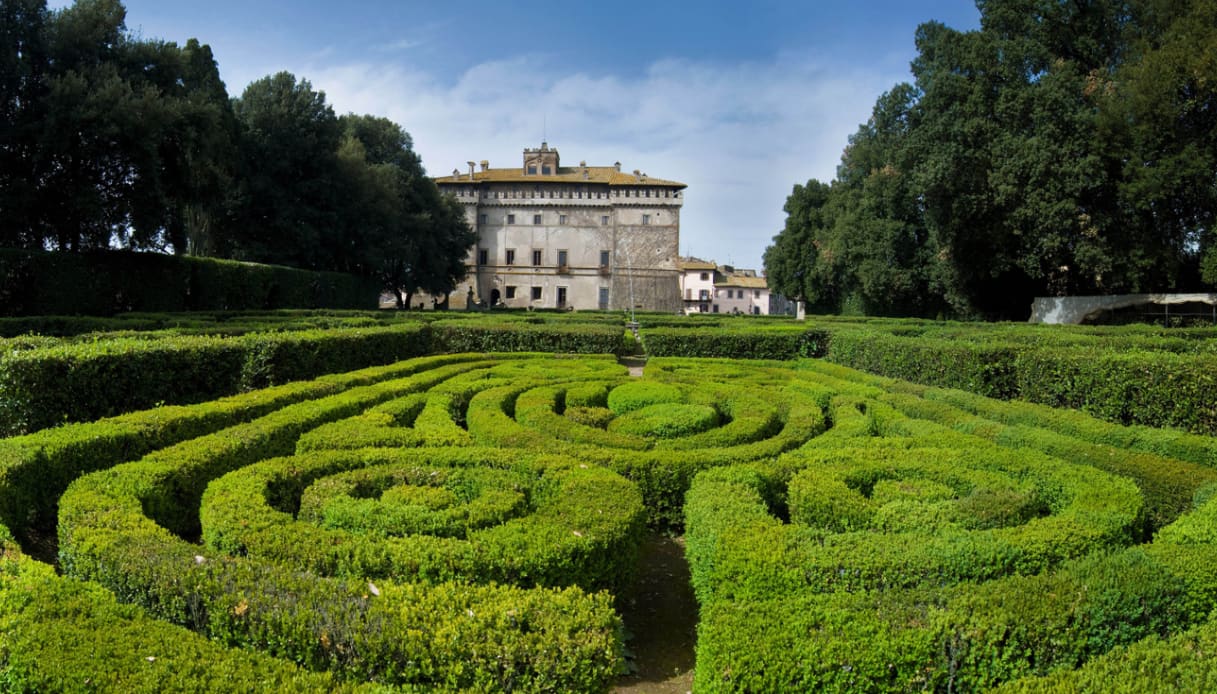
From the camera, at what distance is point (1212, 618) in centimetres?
279

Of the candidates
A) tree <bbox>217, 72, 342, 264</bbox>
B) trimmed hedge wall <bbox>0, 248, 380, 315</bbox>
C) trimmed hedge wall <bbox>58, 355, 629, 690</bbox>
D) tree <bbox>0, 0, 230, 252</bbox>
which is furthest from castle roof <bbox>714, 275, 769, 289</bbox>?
trimmed hedge wall <bbox>58, 355, 629, 690</bbox>

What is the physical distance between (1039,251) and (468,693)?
1021 inches

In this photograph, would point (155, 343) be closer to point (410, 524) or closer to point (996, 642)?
point (410, 524)

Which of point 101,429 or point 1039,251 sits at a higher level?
point 1039,251

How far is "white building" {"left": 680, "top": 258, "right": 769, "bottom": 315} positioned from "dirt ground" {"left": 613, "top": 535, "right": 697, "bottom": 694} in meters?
78.2

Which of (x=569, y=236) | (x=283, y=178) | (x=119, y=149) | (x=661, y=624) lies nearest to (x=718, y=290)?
(x=569, y=236)

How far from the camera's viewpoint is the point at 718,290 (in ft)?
296

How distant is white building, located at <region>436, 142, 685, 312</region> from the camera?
55875 mm

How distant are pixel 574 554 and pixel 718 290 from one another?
88.5 metres

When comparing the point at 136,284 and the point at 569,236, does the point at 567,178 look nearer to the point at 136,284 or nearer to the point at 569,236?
the point at 569,236

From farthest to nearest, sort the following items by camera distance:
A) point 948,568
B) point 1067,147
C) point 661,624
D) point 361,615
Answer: point 1067,147, point 661,624, point 948,568, point 361,615

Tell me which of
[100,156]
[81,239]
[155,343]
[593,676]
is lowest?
[593,676]

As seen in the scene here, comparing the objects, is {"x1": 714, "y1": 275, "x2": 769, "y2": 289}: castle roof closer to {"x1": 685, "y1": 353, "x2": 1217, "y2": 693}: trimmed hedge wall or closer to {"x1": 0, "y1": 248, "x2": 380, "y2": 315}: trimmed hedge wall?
{"x1": 0, "y1": 248, "x2": 380, "y2": 315}: trimmed hedge wall

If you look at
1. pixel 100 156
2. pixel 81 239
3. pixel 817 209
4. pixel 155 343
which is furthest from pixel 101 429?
pixel 817 209
